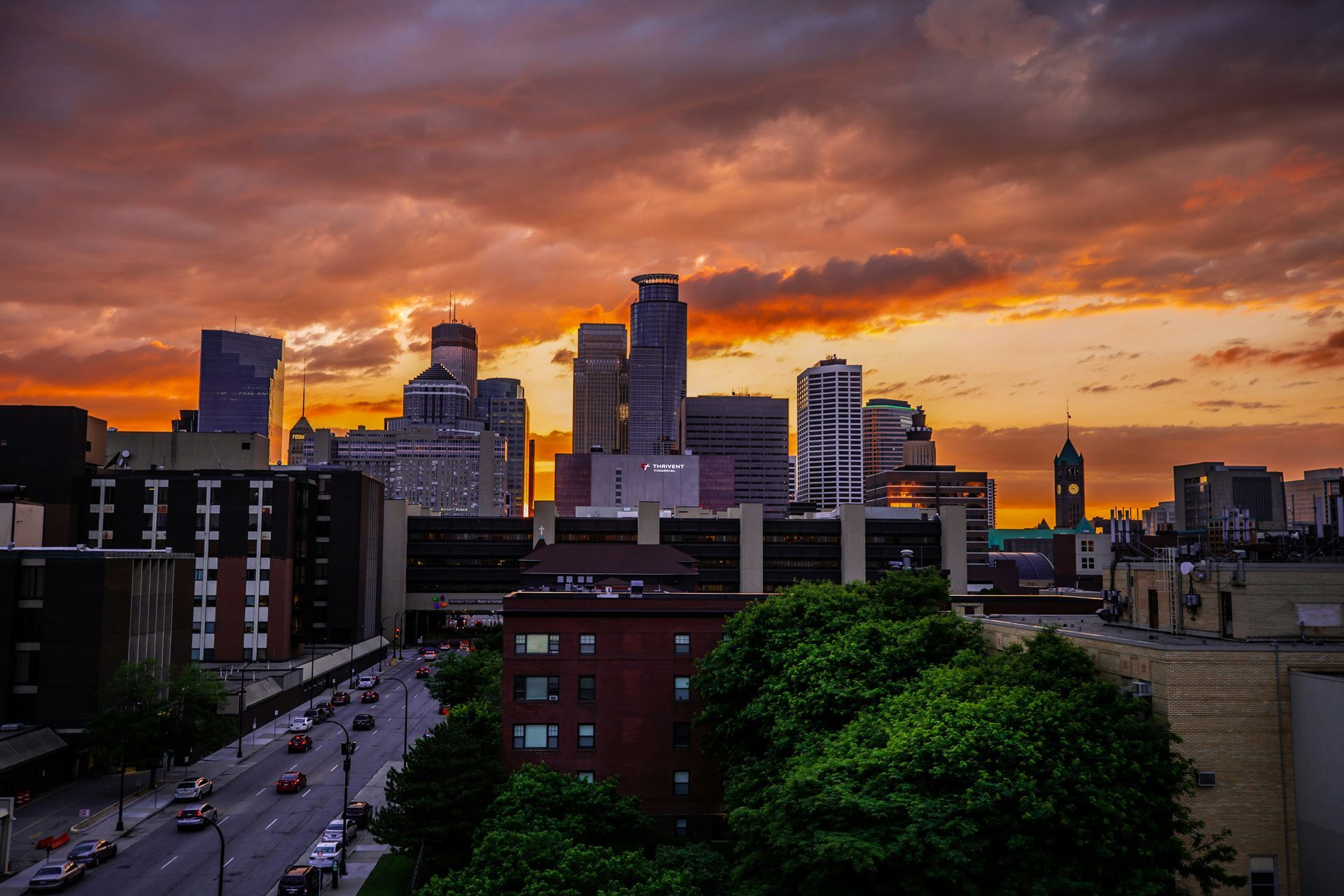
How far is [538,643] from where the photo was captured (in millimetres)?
62094

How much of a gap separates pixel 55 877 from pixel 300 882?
1365 centimetres

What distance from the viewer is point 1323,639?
3984 centimetres

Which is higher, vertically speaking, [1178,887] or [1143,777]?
[1143,777]

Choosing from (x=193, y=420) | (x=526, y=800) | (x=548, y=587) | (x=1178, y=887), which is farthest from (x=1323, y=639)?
(x=193, y=420)

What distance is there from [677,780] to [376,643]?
10630 cm

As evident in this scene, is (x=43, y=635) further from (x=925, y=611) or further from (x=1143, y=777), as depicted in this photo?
(x=1143, y=777)

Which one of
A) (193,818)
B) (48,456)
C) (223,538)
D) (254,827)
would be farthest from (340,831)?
(48,456)

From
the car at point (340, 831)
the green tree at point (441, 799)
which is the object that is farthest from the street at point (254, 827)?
the green tree at point (441, 799)

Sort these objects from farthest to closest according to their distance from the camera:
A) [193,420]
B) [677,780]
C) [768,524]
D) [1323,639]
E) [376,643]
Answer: [193,420]
[768,524]
[376,643]
[677,780]
[1323,639]

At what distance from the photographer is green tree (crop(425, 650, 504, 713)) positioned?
85125mm

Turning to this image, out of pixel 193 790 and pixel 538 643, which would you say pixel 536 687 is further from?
pixel 193 790

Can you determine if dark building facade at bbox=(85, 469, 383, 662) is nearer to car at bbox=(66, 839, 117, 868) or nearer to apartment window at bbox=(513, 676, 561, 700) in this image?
car at bbox=(66, 839, 117, 868)

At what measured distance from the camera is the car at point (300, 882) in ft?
170

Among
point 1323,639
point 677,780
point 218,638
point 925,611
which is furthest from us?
point 218,638
